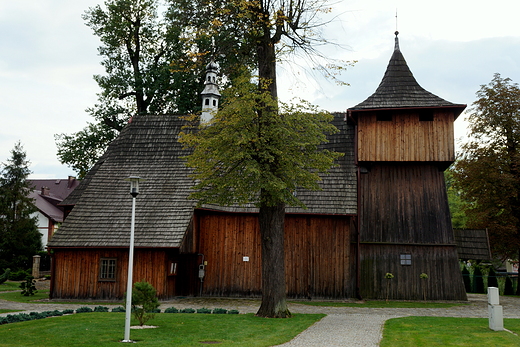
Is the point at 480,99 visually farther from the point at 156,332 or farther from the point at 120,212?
the point at 156,332

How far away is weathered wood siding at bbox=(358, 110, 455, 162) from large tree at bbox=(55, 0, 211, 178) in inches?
525

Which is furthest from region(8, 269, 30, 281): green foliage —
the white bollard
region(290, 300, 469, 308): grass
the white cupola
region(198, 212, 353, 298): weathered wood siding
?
the white bollard

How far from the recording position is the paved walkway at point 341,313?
→ 12.1 meters

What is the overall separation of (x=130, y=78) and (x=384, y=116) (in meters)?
17.3

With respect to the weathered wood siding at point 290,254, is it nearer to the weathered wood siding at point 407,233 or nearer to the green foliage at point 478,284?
the weathered wood siding at point 407,233

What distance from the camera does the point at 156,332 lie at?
497 inches

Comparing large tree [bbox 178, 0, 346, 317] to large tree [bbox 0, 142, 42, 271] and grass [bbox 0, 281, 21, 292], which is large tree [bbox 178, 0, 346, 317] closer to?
grass [bbox 0, 281, 21, 292]

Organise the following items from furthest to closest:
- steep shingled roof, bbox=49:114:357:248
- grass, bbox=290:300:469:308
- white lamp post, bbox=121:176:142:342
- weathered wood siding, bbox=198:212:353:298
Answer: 1. weathered wood siding, bbox=198:212:353:298
2. steep shingled roof, bbox=49:114:357:248
3. grass, bbox=290:300:469:308
4. white lamp post, bbox=121:176:142:342

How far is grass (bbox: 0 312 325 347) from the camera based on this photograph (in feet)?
36.9

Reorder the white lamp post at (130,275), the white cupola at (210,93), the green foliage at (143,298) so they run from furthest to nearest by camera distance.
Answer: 1. the white cupola at (210,93)
2. the green foliage at (143,298)
3. the white lamp post at (130,275)

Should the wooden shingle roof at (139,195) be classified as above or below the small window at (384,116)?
below

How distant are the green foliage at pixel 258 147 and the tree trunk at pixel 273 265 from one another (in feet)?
1.99

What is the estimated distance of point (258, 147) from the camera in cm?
1532

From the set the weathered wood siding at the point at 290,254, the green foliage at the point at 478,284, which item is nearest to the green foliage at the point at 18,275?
the weathered wood siding at the point at 290,254
